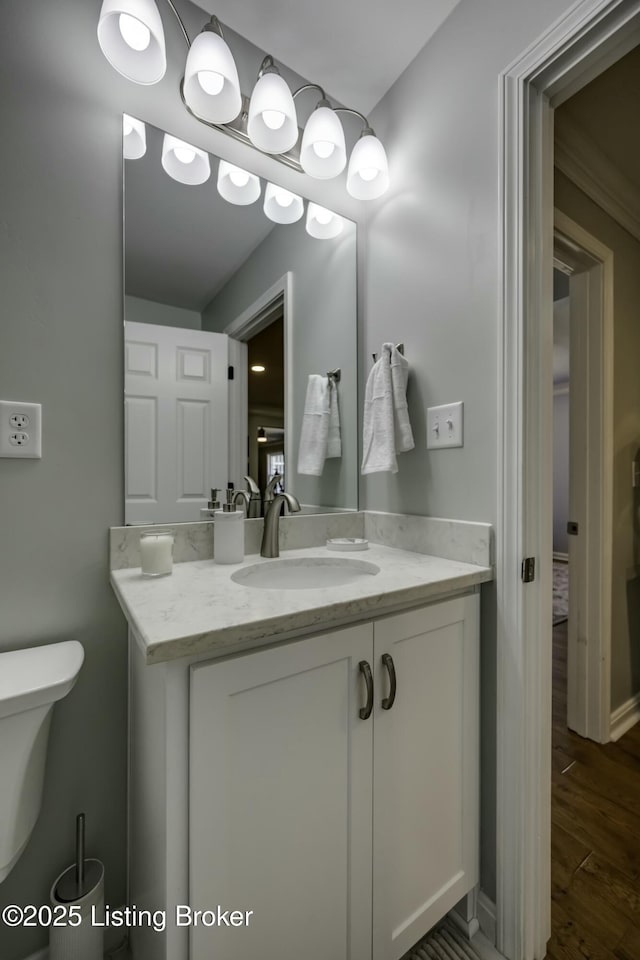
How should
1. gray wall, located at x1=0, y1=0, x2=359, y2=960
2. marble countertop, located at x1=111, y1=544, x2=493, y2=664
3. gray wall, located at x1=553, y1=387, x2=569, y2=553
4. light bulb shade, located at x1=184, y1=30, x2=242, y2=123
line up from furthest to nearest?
gray wall, located at x1=553, y1=387, x2=569, y2=553
light bulb shade, located at x1=184, y1=30, x2=242, y2=123
gray wall, located at x1=0, y1=0, x2=359, y2=960
marble countertop, located at x1=111, y1=544, x2=493, y2=664

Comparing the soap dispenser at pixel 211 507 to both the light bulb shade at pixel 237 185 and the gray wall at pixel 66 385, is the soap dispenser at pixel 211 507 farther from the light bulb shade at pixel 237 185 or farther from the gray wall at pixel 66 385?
the light bulb shade at pixel 237 185

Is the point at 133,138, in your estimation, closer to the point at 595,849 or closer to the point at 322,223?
the point at 322,223

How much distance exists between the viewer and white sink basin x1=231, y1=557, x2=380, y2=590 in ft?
3.66

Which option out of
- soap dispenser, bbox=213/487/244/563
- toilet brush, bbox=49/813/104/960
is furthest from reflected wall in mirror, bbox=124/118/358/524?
toilet brush, bbox=49/813/104/960

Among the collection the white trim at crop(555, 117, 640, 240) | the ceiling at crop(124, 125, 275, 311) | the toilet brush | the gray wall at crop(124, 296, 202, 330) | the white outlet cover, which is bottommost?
the toilet brush

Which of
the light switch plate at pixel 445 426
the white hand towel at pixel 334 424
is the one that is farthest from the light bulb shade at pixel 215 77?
the light switch plate at pixel 445 426

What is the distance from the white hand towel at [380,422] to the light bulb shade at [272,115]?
0.67 meters

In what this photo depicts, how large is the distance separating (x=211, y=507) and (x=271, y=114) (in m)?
1.12

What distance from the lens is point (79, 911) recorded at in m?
0.83

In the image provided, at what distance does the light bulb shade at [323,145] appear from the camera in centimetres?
120

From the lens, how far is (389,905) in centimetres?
83

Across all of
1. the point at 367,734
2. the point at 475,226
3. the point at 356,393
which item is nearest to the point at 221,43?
the point at 475,226

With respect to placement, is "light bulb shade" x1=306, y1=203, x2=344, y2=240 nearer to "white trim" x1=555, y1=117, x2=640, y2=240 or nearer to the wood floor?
"white trim" x1=555, y1=117, x2=640, y2=240

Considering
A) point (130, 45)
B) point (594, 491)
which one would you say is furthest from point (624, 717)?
point (130, 45)
